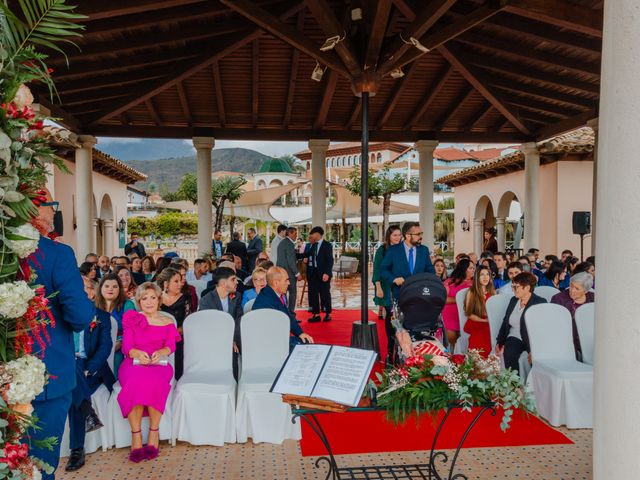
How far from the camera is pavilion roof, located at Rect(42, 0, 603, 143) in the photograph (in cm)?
599

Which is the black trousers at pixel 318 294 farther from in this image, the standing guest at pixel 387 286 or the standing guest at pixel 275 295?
the standing guest at pixel 275 295

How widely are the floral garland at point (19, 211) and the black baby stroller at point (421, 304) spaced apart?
10.9ft

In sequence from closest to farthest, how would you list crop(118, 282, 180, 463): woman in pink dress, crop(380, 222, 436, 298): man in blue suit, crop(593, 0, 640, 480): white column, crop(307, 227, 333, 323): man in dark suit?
crop(593, 0, 640, 480): white column → crop(118, 282, 180, 463): woman in pink dress → crop(380, 222, 436, 298): man in blue suit → crop(307, 227, 333, 323): man in dark suit

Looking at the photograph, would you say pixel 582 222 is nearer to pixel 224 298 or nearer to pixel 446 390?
pixel 224 298

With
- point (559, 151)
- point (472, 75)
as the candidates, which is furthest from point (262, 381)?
Result: point (559, 151)

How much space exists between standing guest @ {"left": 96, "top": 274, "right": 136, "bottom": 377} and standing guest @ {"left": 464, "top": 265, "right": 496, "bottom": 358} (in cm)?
347

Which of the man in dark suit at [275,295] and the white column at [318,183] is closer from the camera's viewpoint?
the man in dark suit at [275,295]

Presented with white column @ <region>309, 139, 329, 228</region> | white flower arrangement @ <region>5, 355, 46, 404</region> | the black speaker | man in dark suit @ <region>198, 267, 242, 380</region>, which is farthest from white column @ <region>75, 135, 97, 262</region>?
the black speaker

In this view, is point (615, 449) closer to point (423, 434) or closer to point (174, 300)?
point (423, 434)

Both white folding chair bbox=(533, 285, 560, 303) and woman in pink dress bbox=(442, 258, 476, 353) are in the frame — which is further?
white folding chair bbox=(533, 285, 560, 303)

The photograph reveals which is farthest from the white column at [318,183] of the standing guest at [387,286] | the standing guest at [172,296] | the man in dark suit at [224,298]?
the standing guest at [172,296]

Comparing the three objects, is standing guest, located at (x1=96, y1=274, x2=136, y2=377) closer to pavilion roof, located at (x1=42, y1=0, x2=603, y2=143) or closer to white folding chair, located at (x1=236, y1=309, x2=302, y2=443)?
white folding chair, located at (x1=236, y1=309, x2=302, y2=443)

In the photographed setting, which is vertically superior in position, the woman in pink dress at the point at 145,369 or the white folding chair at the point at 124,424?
the woman in pink dress at the point at 145,369

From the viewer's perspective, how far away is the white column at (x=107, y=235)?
731 inches
